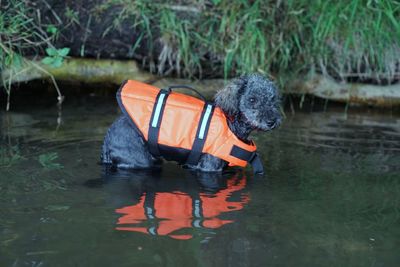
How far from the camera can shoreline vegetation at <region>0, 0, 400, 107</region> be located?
758cm

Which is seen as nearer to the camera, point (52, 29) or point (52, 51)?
point (52, 51)

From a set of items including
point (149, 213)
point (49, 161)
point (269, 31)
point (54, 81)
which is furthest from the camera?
point (269, 31)

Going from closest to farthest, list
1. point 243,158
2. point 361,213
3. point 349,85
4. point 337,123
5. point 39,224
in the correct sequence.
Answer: point 39,224 → point 361,213 → point 243,158 → point 337,123 → point 349,85

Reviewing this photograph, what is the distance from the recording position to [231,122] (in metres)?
5.54

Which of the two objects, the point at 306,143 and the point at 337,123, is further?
the point at 337,123

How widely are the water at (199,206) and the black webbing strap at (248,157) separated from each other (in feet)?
0.32

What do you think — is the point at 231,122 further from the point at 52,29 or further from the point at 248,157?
the point at 52,29

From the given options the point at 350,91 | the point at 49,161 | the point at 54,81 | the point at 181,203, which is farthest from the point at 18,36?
the point at 350,91

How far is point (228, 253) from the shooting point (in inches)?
158

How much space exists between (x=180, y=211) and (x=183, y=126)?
0.98 meters

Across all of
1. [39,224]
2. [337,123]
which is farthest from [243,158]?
[337,123]

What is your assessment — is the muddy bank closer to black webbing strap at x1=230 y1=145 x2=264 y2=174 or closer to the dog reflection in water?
black webbing strap at x1=230 y1=145 x2=264 y2=174

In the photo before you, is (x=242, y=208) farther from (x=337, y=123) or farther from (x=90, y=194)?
(x=337, y=123)

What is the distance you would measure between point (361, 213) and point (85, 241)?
2.02 meters
